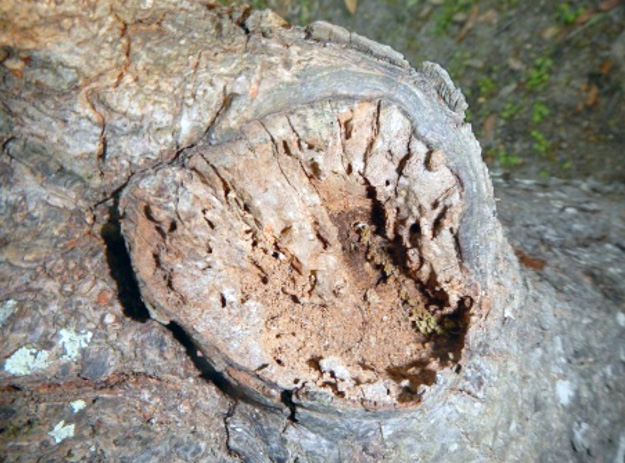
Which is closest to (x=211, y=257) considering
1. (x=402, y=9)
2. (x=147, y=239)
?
(x=147, y=239)

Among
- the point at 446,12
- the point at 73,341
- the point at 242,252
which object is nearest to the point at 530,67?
the point at 446,12

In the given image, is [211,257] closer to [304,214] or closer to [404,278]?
[304,214]

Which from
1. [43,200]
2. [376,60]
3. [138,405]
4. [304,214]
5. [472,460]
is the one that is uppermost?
[376,60]

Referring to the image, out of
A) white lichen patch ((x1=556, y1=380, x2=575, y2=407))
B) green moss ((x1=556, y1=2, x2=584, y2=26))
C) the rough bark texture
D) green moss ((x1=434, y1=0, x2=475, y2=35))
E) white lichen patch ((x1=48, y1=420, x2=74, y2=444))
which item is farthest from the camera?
green moss ((x1=434, y1=0, x2=475, y2=35))

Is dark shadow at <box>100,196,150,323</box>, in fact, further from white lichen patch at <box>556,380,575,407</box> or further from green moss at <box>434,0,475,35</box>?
green moss at <box>434,0,475,35</box>

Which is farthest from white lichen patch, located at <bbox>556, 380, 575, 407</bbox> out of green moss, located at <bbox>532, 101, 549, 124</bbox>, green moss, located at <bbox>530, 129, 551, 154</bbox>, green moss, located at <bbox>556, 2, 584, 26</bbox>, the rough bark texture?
green moss, located at <bbox>556, 2, 584, 26</bbox>

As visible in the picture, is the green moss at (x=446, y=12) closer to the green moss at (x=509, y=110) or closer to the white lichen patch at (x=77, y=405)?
the green moss at (x=509, y=110)

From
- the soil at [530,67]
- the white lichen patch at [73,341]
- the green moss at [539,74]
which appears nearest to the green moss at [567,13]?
the soil at [530,67]
